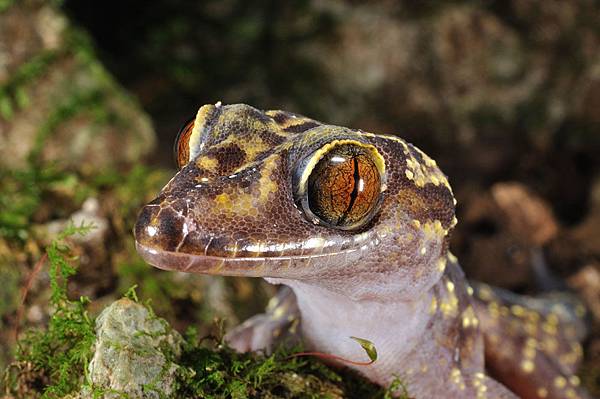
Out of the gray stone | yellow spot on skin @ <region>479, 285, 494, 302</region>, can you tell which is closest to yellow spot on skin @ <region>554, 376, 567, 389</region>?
yellow spot on skin @ <region>479, 285, 494, 302</region>

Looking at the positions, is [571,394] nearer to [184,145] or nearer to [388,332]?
[388,332]

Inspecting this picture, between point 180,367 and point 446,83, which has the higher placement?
point 180,367

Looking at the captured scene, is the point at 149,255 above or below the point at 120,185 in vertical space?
above

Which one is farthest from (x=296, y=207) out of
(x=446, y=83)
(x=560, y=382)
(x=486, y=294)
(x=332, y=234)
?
(x=446, y=83)

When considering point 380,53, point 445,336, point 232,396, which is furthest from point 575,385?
point 380,53

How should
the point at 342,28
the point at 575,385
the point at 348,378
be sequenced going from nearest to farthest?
the point at 348,378 < the point at 575,385 < the point at 342,28

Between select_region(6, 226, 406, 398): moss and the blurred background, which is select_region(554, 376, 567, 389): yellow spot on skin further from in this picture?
the blurred background

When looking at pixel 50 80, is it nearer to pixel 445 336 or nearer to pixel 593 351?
pixel 445 336
